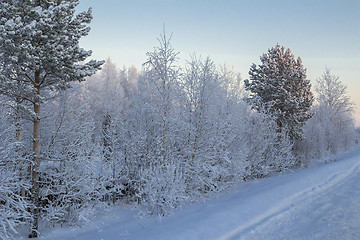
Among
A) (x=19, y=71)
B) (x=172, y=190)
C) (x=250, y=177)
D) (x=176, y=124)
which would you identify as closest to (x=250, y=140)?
(x=250, y=177)

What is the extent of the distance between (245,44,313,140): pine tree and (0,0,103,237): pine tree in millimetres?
16561

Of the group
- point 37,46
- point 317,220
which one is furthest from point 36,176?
point 317,220

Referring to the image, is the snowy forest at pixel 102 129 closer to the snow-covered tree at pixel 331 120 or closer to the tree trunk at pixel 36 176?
the tree trunk at pixel 36 176

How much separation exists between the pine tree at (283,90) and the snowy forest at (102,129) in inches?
4.2

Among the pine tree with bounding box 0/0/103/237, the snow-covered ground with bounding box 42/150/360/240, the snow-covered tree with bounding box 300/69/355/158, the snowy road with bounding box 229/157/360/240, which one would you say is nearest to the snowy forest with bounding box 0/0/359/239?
the pine tree with bounding box 0/0/103/237

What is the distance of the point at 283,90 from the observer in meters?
21.8

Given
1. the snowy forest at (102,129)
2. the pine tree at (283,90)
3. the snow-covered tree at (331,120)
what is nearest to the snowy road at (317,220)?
the snowy forest at (102,129)

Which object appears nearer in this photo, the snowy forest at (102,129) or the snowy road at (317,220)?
the snowy road at (317,220)

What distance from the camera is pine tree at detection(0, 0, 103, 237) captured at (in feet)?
25.6

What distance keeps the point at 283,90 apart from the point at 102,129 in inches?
644

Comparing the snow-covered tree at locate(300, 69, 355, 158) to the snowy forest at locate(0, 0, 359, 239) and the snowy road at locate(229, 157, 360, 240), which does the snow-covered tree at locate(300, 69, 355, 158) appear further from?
the snowy road at locate(229, 157, 360, 240)

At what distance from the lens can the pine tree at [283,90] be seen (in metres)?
22.0

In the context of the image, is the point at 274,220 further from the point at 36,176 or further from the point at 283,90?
the point at 283,90

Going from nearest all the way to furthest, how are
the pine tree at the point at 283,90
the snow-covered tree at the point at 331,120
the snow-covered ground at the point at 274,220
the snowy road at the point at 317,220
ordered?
the snowy road at the point at 317,220 → the snow-covered ground at the point at 274,220 → the pine tree at the point at 283,90 → the snow-covered tree at the point at 331,120
